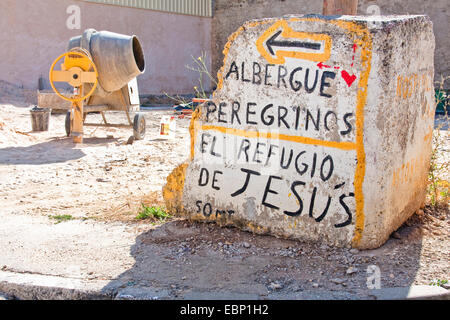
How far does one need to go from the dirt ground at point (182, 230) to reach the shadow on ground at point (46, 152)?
0.04 feet

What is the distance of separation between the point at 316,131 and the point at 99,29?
13.2m

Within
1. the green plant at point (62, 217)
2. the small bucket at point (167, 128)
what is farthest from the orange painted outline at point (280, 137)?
the small bucket at point (167, 128)

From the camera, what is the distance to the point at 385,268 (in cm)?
296

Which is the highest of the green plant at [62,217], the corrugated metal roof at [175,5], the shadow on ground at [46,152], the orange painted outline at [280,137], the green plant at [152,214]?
the corrugated metal roof at [175,5]

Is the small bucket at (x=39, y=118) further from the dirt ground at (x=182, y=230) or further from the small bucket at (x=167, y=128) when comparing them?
the small bucket at (x=167, y=128)

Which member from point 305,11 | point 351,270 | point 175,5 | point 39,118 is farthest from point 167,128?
point 175,5

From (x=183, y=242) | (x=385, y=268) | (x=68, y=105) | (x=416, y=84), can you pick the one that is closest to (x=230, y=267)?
(x=183, y=242)

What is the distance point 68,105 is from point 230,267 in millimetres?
5673

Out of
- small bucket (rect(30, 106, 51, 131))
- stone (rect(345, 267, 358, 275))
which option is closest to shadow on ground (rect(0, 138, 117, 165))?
small bucket (rect(30, 106, 51, 131))

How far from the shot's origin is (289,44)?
10.9 feet

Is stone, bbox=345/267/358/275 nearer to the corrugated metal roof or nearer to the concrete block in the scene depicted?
the concrete block

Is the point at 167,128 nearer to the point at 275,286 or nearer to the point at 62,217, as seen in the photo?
the point at 62,217

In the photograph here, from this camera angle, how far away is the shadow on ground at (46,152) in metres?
6.45

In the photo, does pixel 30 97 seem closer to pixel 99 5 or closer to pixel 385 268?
pixel 99 5
